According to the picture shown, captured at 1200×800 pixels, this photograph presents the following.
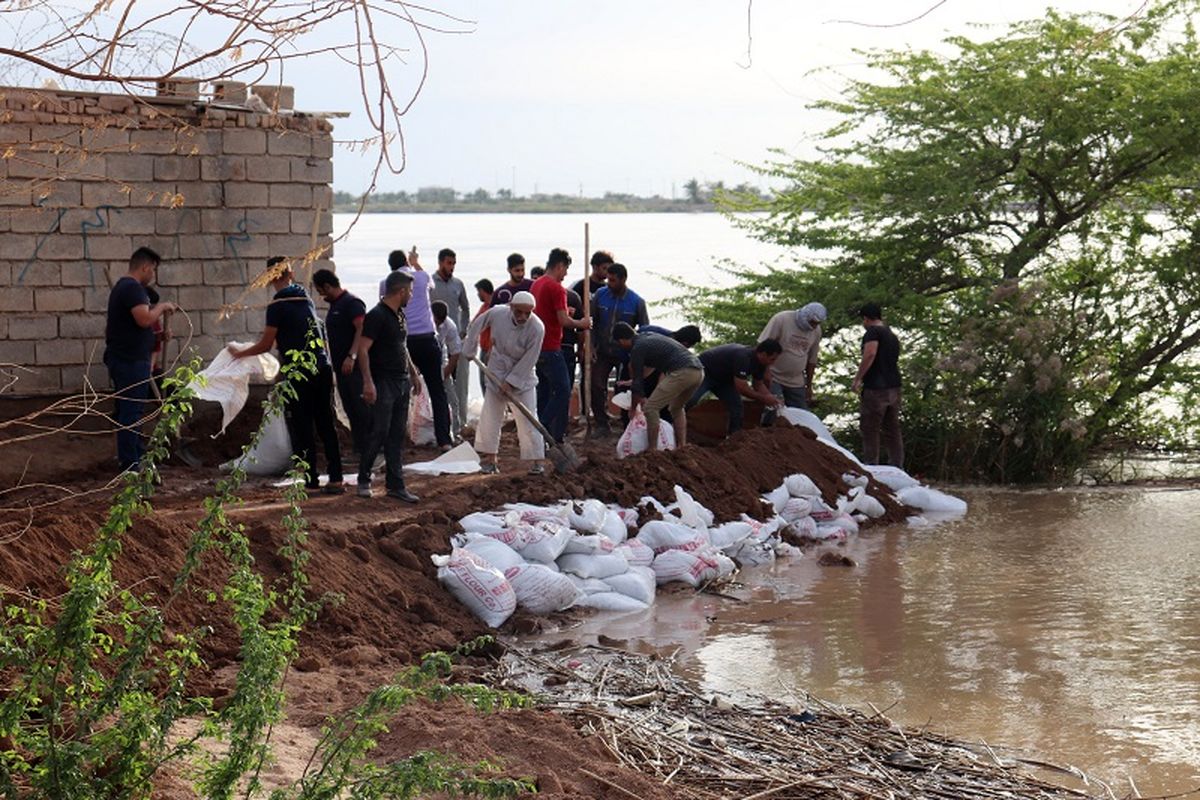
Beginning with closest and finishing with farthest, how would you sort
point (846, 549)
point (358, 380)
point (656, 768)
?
point (656, 768)
point (358, 380)
point (846, 549)

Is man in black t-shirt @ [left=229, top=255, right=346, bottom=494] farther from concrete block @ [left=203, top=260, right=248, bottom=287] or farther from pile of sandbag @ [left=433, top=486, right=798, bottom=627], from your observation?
concrete block @ [left=203, top=260, right=248, bottom=287]

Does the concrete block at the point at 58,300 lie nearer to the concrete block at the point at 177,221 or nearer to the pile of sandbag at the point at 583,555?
the concrete block at the point at 177,221

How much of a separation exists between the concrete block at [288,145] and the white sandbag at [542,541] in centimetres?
501

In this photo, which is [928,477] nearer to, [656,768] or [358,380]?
[358,380]

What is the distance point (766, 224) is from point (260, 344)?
7.27 m

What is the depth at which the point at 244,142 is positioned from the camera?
12.7 m

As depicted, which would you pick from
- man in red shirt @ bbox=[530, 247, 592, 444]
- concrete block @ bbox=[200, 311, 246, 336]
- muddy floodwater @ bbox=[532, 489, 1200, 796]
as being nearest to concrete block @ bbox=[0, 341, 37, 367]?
concrete block @ bbox=[200, 311, 246, 336]

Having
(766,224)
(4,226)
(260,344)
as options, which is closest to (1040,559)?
(260,344)

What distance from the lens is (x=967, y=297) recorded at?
48.4ft

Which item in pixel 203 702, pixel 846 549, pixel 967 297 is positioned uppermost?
pixel 967 297

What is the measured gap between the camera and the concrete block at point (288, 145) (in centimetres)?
1278

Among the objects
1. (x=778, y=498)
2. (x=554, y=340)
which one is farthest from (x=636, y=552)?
(x=554, y=340)

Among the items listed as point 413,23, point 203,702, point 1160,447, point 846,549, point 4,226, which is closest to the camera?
point 413,23

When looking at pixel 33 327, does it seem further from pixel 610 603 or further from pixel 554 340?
pixel 610 603
